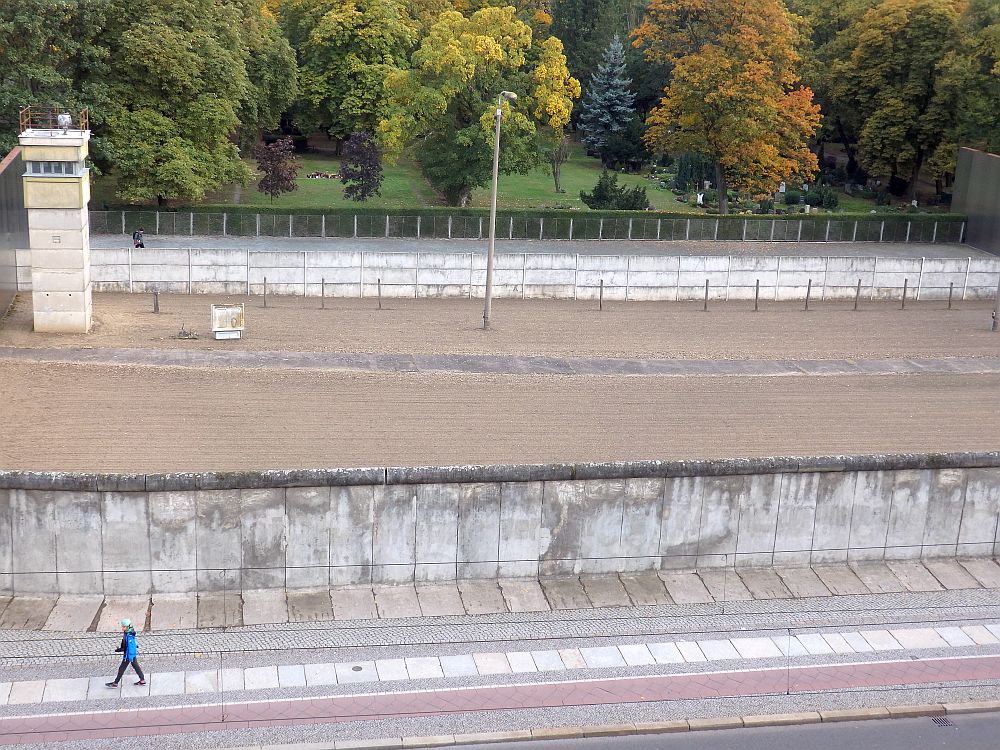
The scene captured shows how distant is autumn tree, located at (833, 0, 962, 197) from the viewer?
67.8 meters

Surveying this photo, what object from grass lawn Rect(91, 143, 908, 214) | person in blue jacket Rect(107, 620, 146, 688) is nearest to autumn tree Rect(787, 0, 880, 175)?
grass lawn Rect(91, 143, 908, 214)

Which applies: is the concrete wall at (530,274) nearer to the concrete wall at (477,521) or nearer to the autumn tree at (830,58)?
the concrete wall at (477,521)

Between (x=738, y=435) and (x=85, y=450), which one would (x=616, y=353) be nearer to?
(x=738, y=435)

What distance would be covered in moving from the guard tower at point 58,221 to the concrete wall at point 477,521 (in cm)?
1739

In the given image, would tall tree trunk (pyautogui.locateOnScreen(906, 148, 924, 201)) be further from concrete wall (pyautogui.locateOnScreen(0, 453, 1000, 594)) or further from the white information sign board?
concrete wall (pyautogui.locateOnScreen(0, 453, 1000, 594))

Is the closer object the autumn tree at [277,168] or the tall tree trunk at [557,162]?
the autumn tree at [277,168]

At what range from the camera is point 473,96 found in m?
57.6

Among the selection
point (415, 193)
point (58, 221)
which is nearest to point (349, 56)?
point (415, 193)

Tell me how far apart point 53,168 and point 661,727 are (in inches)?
1001

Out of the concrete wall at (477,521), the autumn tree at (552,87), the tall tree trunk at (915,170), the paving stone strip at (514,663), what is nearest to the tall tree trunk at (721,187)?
the autumn tree at (552,87)

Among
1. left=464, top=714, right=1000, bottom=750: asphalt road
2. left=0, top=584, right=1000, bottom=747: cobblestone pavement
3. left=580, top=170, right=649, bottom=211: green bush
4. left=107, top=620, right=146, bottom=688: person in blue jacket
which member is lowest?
left=464, top=714, right=1000, bottom=750: asphalt road

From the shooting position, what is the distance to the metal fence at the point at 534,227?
51500mm

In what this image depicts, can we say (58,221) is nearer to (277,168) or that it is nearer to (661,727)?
(277,168)

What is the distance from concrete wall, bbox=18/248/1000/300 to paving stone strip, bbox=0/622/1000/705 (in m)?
24.1
